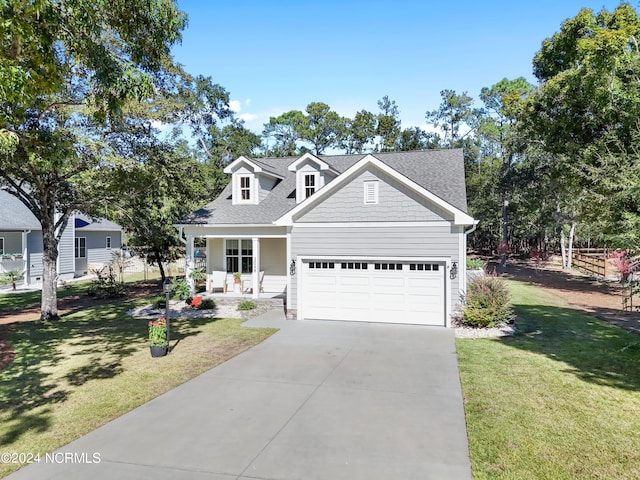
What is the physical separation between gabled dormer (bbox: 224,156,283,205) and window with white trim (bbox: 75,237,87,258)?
17.6 metres

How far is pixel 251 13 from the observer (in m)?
14.2

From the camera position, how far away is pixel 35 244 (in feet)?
84.8

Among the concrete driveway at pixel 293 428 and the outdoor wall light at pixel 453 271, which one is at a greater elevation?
the outdoor wall light at pixel 453 271

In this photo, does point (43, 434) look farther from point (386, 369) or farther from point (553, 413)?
point (553, 413)

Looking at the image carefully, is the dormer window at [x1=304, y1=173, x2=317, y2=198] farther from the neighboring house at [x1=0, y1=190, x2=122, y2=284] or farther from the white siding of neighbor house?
the neighboring house at [x1=0, y1=190, x2=122, y2=284]

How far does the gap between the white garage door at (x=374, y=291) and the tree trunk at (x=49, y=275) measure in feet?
30.4

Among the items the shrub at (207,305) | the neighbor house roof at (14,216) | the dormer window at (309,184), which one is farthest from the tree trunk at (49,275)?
the neighbor house roof at (14,216)

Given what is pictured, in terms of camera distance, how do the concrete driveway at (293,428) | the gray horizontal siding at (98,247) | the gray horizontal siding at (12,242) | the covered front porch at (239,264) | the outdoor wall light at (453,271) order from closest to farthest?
1. the concrete driveway at (293,428)
2. the outdoor wall light at (453,271)
3. the covered front porch at (239,264)
4. the gray horizontal siding at (12,242)
5. the gray horizontal siding at (98,247)

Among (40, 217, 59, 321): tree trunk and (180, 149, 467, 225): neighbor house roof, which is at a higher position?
(180, 149, 467, 225): neighbor house roof

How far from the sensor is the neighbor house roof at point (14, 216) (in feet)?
76.9

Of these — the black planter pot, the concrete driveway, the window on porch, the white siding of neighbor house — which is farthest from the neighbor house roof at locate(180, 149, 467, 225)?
the concrete driveway

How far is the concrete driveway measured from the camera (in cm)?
511

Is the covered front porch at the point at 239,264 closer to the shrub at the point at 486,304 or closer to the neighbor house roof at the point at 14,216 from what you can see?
the shrub at the point at 486,304

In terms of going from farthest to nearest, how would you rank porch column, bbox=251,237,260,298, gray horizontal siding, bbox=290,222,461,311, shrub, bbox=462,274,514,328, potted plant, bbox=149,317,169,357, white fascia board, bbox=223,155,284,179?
white fascia board, bbox=223,155,284,179
porch column, bbox=251,237,260,298
gray horizontal siding, bbox=290,222,461,311
shrub, bbox=462,274,514,328
potted plant, bbox=149,317,169,357
